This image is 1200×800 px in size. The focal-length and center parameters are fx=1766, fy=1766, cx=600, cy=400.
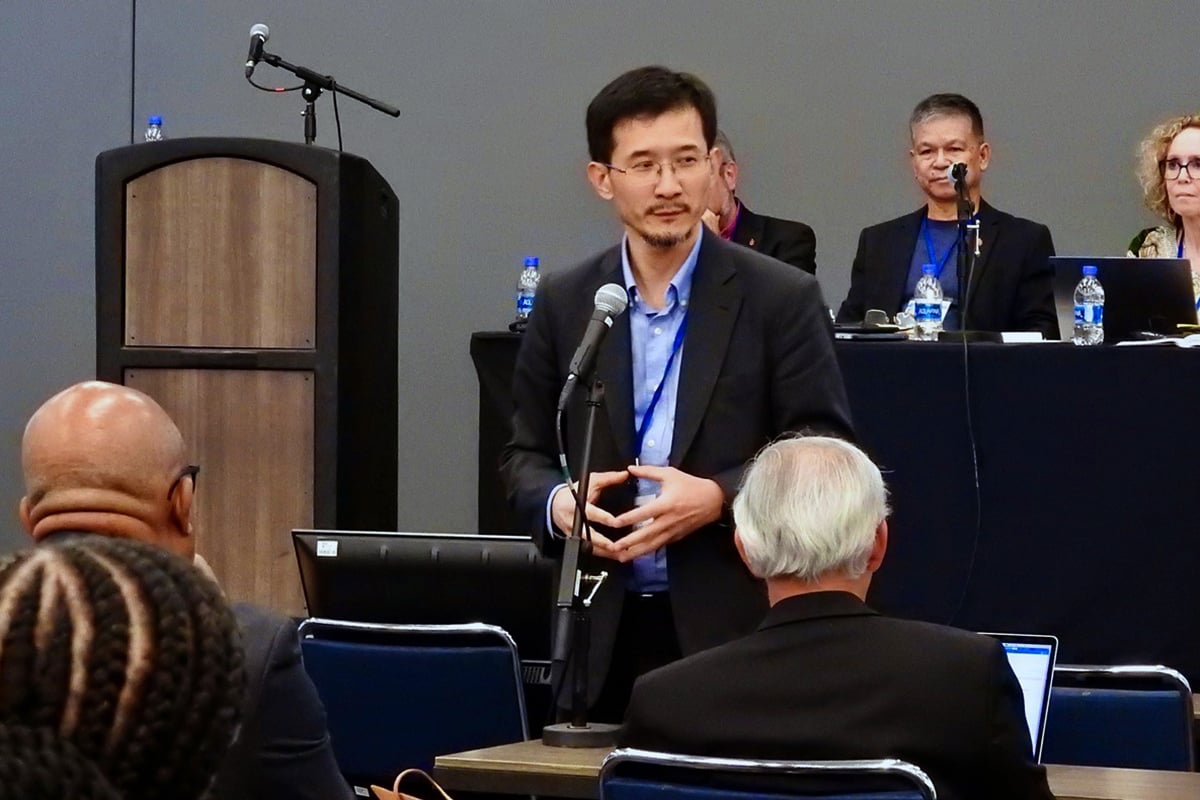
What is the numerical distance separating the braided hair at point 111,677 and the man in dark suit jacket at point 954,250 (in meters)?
4.05

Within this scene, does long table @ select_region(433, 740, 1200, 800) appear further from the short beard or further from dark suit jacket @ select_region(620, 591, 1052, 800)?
the short beard

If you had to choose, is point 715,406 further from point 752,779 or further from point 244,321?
point 244,321

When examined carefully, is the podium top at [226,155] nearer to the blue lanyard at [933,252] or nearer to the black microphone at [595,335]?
the blue lanyard at [933,252]

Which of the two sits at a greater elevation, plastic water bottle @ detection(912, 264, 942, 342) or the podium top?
the podium top

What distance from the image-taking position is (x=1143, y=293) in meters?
4.35

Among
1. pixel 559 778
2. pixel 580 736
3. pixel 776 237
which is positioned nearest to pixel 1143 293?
pixel 776 237

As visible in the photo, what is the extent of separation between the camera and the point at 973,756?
193cm

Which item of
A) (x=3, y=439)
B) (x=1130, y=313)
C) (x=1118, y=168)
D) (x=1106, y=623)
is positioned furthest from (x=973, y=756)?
(x=3, y=439)

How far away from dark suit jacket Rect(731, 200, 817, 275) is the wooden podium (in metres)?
1.35

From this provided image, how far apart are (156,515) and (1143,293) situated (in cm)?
315

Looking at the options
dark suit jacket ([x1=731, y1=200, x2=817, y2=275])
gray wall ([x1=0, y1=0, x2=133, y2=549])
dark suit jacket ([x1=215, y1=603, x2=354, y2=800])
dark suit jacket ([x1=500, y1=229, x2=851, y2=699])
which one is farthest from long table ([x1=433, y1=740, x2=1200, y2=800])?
gray wall ([x1=0, y1=0, x2=133, y2=549])

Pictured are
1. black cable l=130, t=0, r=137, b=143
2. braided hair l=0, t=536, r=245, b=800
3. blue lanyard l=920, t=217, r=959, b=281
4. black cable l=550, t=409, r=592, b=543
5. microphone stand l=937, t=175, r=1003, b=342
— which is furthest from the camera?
black cable l=130, t=0, r=137, b=143

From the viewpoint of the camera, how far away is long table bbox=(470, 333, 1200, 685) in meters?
4.09

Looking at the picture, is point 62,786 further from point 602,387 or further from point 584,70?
point 584,70
